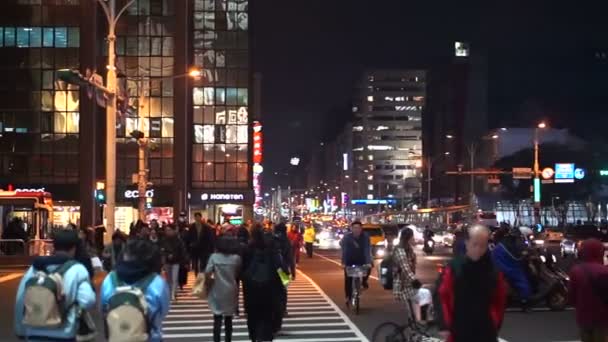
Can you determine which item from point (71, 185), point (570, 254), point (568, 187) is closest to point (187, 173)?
point (71, 185)

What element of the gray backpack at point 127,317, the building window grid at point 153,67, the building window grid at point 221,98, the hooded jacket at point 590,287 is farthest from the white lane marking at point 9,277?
the building window grid at point 221,98

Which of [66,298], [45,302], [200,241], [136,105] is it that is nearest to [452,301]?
[66,298]

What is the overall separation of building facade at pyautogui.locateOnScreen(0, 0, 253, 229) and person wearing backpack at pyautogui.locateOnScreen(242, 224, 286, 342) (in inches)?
1984

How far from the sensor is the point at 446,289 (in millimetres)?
6586

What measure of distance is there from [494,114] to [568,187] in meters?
49.1

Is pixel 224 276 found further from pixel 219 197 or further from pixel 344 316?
pixel 219 197

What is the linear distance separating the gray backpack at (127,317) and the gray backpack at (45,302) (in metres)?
0.57

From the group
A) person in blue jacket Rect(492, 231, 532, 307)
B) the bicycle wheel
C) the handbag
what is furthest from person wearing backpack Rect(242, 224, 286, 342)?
person in blue jacket Rect(492, 231, 532, 307)

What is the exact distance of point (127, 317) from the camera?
5.99 m

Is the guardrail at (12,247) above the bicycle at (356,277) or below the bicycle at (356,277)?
below

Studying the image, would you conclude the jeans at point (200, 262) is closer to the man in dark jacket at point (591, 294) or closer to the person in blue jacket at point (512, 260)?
the person in blue jacket at point (512, 260)

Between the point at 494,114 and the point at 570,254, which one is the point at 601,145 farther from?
the point at 570,254

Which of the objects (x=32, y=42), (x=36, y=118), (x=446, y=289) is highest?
(x=32, y=42)

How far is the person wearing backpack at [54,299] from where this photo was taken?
6.44m
